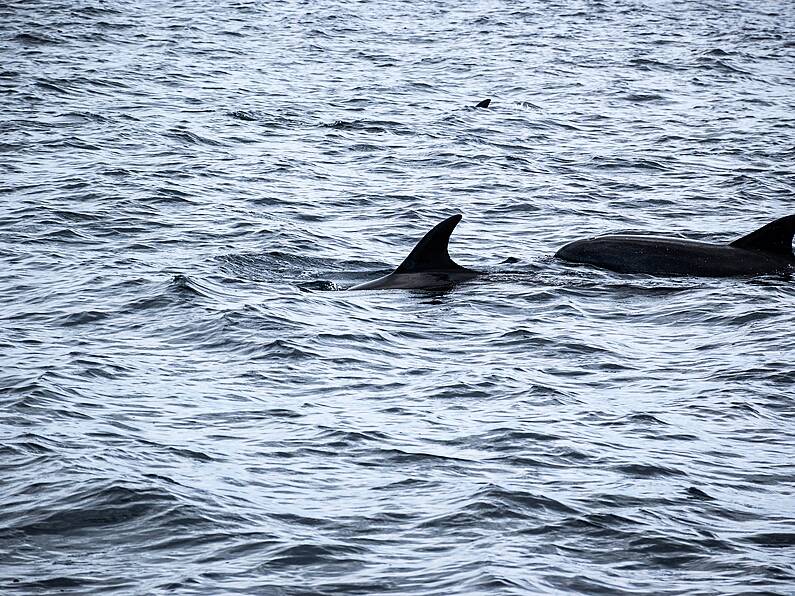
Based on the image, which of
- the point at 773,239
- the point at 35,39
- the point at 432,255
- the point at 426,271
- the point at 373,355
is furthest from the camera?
the point at 35,39

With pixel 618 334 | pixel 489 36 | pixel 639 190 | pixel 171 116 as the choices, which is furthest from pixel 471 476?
pixel 489 36

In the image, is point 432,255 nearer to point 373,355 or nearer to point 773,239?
point 373,355

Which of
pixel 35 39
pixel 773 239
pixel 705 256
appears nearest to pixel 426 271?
pixel 705 256

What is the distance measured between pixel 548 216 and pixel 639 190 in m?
2.85

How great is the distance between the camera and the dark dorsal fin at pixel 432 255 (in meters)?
15.6

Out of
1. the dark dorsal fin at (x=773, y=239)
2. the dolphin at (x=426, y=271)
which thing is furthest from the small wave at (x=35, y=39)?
the dark dorsal fin at (x=773, y=239)

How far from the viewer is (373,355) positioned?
13.4 meters

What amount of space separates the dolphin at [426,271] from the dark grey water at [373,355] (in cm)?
34

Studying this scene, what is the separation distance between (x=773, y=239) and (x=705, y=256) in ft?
2.90

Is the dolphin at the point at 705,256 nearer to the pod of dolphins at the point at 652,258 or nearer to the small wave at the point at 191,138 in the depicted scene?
the pod of dolphins at the point at 652,258

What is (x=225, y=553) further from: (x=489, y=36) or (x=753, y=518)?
(x=489, y=36)

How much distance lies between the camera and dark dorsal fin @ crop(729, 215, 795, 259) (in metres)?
16.2

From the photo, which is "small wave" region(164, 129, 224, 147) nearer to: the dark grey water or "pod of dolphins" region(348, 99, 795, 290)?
the dark grey water

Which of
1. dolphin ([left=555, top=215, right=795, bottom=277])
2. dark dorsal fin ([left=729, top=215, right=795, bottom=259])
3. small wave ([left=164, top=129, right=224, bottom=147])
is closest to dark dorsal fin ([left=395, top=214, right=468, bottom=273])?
dolphin ([left=555, top=215, right=795, bottom=277])
